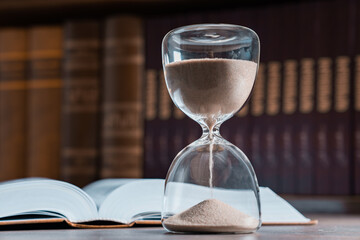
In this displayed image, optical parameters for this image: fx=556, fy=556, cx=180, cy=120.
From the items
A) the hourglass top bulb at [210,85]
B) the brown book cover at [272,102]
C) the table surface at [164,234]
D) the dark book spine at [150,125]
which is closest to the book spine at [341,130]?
the brown book cover at [272,102]

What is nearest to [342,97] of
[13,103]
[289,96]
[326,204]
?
[289,96]

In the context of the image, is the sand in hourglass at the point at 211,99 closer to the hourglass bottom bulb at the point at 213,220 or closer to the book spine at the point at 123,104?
the hourglass bottom bulb at the point at 213,220

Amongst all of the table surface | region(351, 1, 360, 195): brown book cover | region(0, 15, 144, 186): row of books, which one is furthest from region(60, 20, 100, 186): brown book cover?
the table surface

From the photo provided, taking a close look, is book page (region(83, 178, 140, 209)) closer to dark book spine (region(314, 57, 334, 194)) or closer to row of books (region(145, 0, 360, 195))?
row of books (region(145, 0, 360, 195))

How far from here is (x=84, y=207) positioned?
65cm

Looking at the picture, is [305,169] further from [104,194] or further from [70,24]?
[70,24]

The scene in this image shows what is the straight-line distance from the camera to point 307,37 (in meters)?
1.18

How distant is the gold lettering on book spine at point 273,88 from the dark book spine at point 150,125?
0.86 feet

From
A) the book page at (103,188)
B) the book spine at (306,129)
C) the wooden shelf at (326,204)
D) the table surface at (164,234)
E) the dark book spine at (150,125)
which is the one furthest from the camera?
the dark book spine at (150,125)

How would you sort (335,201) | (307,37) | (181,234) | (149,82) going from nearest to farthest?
(181,234) → (335,201) → (307,37) → (149,82)

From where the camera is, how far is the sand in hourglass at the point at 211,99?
562mm

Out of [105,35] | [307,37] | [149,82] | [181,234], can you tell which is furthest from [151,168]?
[181,234]

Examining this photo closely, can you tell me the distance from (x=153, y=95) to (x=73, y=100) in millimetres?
192

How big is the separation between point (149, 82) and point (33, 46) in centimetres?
32
